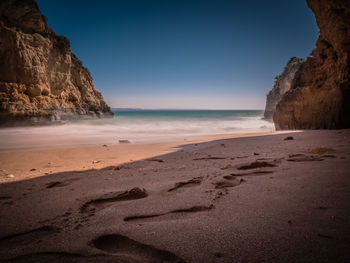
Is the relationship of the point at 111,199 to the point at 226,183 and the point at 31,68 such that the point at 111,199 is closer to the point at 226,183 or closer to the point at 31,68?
the point at 226,183

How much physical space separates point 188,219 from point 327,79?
9.57 metres

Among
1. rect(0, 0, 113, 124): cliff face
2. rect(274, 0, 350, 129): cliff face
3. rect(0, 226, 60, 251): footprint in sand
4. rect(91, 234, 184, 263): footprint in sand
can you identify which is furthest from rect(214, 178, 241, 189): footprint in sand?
rect(0, 0, 113, 124): cliff face

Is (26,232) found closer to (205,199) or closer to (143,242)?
(143,242)

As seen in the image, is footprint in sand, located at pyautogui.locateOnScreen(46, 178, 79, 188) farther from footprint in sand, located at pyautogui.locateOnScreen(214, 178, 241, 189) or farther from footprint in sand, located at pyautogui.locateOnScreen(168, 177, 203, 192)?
footprint in sand, located at pyautogui.locateOnScreen(214, 178, 241, 189)

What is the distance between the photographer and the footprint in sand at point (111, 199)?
177 cm

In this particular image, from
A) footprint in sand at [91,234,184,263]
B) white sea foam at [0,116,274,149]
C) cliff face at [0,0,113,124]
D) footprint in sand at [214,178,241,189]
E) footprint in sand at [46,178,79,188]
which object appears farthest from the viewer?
cliff face at [0,0,113,124]

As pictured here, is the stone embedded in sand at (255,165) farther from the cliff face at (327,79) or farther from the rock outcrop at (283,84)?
the rock outcrop at (283,84)

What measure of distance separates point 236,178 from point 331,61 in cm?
884

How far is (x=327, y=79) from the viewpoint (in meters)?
7.88

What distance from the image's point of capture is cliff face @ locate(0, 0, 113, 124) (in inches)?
612

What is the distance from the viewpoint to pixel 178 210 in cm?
158

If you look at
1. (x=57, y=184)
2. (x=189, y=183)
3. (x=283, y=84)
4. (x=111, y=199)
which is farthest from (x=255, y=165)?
(x=283, y=84)

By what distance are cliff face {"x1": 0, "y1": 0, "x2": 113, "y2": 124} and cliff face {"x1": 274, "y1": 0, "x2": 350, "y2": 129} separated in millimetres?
20329

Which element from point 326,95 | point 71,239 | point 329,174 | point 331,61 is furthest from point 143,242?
point 331,61
